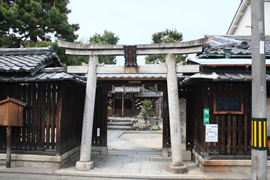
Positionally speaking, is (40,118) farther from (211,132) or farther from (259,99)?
(259,99)

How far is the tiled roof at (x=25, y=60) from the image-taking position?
7.79 meters

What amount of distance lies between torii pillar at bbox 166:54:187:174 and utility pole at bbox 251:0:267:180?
2620 mm

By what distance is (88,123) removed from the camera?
25.6 feet

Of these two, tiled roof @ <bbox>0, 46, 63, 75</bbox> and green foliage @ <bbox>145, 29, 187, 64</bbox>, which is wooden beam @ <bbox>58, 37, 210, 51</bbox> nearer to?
tiled roof @ <bbox>0, 46, 63, 75</bbox>


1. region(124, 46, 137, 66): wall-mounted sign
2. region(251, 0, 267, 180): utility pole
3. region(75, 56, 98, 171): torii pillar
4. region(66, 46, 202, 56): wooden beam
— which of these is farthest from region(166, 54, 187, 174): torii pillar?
region(75, 56, 98, 171): torii pillar

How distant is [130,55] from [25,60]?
15.3 feet

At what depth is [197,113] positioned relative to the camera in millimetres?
8711

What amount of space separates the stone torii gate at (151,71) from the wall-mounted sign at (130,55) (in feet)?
0.52

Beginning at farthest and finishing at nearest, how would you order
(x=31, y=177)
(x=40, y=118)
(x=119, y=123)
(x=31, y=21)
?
(x=119, y=123) → (x=31, y=21) → (x=40, y=118) → (x=31, y=177)

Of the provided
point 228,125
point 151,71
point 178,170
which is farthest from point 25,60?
point 228,125

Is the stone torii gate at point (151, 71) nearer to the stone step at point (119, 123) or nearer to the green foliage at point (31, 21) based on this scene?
the green foliage at point (31, 21)

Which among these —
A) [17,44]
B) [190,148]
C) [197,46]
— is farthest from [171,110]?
[17,44]

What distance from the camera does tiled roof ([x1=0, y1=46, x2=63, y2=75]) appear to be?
779 centimetres

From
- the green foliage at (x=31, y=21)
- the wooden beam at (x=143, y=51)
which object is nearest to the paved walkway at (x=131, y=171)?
the wooden beam at (x=143, y=51)
